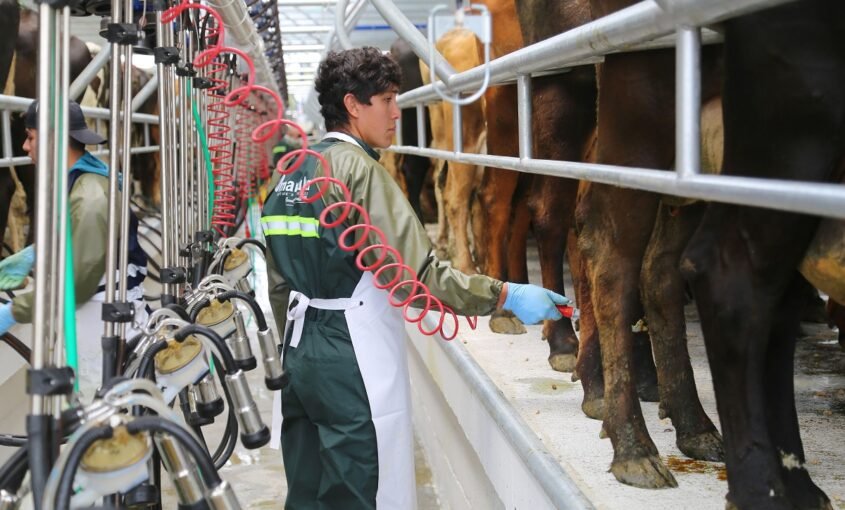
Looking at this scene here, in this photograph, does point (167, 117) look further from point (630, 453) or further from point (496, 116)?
point (496, 116)

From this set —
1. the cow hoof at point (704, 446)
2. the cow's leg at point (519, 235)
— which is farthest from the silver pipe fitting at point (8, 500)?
the cow's leg at point (519, 235)

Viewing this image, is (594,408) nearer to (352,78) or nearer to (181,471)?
(352,78)

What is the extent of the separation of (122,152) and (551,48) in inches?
40.6

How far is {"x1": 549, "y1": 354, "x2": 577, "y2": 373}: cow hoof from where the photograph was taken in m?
3.92

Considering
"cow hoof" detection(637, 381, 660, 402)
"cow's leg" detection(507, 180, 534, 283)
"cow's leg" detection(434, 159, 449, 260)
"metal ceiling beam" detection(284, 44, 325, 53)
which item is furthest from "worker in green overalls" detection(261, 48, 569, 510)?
"metal ceiling beam" detection(284, 44, 325, 53)

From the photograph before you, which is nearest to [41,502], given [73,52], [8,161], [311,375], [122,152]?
[122,152]

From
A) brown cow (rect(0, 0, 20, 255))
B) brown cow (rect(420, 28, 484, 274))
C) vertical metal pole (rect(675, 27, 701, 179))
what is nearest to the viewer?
vertical metal pole (rect(675, 27, 701, 179))

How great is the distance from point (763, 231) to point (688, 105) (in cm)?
48

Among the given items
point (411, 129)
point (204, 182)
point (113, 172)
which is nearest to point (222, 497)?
point (113, 172)

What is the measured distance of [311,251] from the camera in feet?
9.39

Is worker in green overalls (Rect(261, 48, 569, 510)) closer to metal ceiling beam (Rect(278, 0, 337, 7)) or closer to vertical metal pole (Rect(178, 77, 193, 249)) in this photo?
vertical metal pole (Rect(178, 77, 193, 249))

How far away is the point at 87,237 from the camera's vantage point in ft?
10.0

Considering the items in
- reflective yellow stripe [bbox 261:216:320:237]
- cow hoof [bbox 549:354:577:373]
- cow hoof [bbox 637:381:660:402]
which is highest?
reflective yellow stripe [bbox 261:216:320:237]

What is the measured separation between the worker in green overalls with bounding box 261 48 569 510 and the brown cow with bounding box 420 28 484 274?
3.05m
